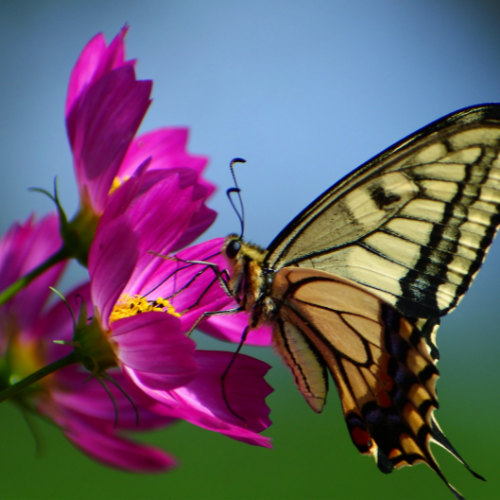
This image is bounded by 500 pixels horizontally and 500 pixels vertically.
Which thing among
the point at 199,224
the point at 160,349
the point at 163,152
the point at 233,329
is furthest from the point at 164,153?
the point at 160,349

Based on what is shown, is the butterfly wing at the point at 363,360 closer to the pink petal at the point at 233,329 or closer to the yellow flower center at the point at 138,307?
the pink petal at the point at 233,329

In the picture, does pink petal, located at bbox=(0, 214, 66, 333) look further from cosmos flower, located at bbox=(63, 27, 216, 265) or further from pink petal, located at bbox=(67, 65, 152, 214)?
pink petal, located at bbox=(67, 65, 152, 214)

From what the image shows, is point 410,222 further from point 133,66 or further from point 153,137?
point 133,66

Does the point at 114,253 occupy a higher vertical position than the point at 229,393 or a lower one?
higher

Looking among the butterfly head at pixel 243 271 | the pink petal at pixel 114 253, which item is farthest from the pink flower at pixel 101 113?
the butterfly head at pixel 243 271

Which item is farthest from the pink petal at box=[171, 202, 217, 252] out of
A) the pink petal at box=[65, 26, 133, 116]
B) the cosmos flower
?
the pink petal at box=[65, 26, 133, 116]

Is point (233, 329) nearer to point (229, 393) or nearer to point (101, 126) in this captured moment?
point (229, 393)

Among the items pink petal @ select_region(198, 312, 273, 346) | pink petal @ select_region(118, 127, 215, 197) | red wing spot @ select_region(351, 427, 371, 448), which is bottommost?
red wing spot @ select_region(351, 427, 371, 448)

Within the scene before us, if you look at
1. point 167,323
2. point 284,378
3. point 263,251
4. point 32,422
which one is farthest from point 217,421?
point 284,378
